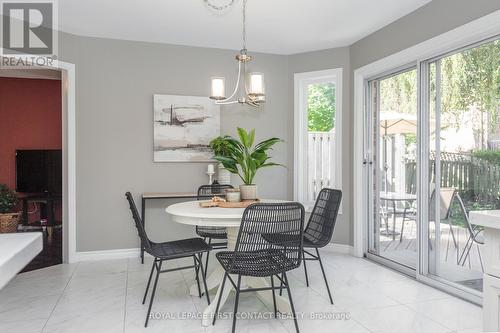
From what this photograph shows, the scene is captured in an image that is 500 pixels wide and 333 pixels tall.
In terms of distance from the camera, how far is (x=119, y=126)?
13.7 ft

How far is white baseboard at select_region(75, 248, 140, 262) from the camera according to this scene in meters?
4.06

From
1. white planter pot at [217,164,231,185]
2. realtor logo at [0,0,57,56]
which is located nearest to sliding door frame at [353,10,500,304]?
white planter pot at [217,164,231,185]

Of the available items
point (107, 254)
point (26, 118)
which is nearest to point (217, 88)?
point (107, 254)

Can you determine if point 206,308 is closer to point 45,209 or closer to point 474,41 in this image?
point 474,41

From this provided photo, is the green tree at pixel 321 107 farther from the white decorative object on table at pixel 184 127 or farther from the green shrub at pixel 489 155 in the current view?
the green shrub at pixel 489 155

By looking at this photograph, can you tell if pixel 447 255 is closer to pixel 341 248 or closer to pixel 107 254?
pixel 341 248

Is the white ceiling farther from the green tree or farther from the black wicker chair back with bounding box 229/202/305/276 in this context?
the black wicker chair back with bounding box 229/202/305/276

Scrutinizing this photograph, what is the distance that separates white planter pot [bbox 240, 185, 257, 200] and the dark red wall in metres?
4.25

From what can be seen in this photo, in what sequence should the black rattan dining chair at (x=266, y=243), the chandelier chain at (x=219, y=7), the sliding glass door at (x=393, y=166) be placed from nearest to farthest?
the black rattan dining chair at (x=266, y=243), the chandelier chain at (x=219, y=7), the sliding glass door at (x=393, y=166)

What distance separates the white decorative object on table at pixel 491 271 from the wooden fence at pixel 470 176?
5.29 ft

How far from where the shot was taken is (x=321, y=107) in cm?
468

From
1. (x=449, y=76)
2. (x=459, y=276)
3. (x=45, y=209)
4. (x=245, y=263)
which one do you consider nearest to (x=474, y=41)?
(x=449, y=76)

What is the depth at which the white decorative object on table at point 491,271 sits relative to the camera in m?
1.33

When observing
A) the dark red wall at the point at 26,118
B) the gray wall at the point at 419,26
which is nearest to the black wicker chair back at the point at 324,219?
the gray wall at the point at 419,26
